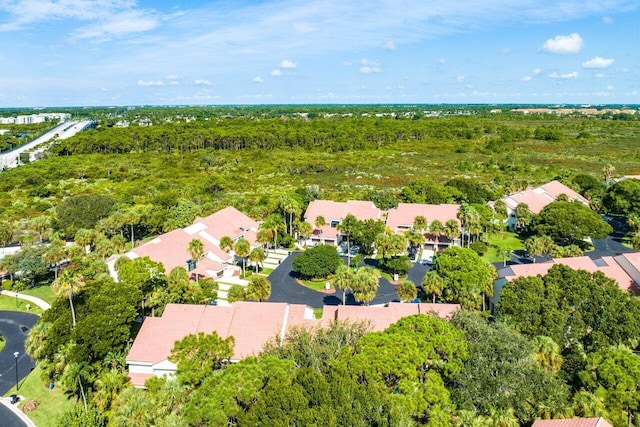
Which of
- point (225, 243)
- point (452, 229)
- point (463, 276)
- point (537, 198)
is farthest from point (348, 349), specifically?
point (537, 198)

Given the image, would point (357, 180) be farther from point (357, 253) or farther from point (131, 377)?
point (131, 377)

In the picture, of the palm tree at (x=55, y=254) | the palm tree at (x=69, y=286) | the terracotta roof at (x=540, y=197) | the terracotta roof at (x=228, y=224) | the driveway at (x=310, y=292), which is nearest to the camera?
the palm tree at (x=69, y=286)

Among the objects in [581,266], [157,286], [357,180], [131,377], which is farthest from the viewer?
[357,180]

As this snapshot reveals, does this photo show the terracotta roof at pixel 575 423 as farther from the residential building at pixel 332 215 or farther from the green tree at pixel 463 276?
the residential building at pixel 332 215

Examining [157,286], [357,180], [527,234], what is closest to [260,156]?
[357,180]

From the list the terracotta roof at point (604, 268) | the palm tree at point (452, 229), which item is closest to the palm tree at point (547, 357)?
the terracotta roof at point (604, 268)

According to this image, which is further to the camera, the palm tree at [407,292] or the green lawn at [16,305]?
the green lawn at [16,305]

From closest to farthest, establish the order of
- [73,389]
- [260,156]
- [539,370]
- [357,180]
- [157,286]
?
[539,370], [73,389], [157,286], [357,180], [260,156]
